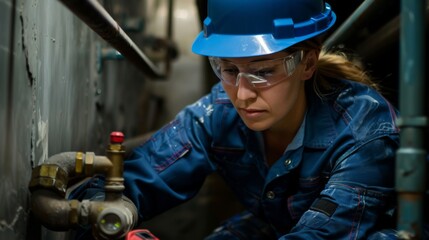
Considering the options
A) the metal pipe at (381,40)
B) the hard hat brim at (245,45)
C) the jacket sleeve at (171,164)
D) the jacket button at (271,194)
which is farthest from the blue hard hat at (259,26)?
the metal pipe at (381,40)

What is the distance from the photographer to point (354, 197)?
136 cm

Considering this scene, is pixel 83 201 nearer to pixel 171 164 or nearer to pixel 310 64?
pixel 171 164

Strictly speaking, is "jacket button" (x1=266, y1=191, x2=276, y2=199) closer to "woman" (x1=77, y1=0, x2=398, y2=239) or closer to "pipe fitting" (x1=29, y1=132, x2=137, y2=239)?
"woman" (x1=77, y1=0, x2=398, y2=239)

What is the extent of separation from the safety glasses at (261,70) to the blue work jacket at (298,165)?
0.19 m

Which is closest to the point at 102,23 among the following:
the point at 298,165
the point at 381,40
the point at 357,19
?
the point at 298,165

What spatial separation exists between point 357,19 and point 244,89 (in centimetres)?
50

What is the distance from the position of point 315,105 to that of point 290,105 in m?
0.12

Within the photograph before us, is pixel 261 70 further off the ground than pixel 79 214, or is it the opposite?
pixel 261 70

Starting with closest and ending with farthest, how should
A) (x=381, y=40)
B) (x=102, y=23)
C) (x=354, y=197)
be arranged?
(x=102, y=23)
(x=354, y=197)
(x=381, y=40)

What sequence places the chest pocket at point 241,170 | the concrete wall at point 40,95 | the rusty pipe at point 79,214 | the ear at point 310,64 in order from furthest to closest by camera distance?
the chest pocket at point 241,170, the ear at point 310,64, the rusty pipe at point 79,214, the concrete wall at point 40,95

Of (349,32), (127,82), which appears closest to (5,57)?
(349,32)

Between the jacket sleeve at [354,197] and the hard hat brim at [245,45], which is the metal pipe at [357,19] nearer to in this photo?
the hard hat brim at [245,45]

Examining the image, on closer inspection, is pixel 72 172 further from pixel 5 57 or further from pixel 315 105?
pixel 315 105

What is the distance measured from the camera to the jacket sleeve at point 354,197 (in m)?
1.35
